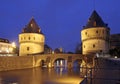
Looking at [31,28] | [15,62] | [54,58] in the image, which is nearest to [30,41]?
[31,28]

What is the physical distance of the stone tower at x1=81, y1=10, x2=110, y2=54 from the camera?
4034 centimetres

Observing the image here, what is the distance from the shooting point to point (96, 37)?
4053 centimetres

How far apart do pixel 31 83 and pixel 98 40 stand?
22.1 m

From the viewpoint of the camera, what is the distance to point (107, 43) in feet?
137

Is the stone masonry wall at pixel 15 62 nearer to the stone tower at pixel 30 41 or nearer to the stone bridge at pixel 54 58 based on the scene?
the stone bridge at pixel 54 58

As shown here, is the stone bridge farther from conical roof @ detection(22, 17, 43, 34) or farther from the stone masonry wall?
conical roof @ detection(22, 17, 43, 34)

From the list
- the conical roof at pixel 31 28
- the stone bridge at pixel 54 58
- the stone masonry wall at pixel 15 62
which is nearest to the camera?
the stone masonry wall at pixel 15 62

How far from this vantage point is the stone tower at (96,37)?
4034cm

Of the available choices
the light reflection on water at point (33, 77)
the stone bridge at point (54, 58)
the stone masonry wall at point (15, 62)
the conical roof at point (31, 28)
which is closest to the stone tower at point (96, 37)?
the stone bridge at point (54, 58)

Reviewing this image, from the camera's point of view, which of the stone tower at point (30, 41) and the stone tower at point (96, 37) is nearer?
the stone tower at point (96, 37)

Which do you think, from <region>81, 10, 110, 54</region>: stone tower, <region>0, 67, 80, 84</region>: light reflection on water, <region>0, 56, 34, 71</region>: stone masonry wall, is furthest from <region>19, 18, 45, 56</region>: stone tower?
<region>0, 67, 80, 84</region>: light reflection on water

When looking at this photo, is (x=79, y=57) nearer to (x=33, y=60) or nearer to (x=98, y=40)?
(x=98, y=40)

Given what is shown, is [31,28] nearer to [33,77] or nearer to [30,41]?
[30,41]

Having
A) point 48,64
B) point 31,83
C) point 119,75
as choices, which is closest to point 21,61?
point 48,64
